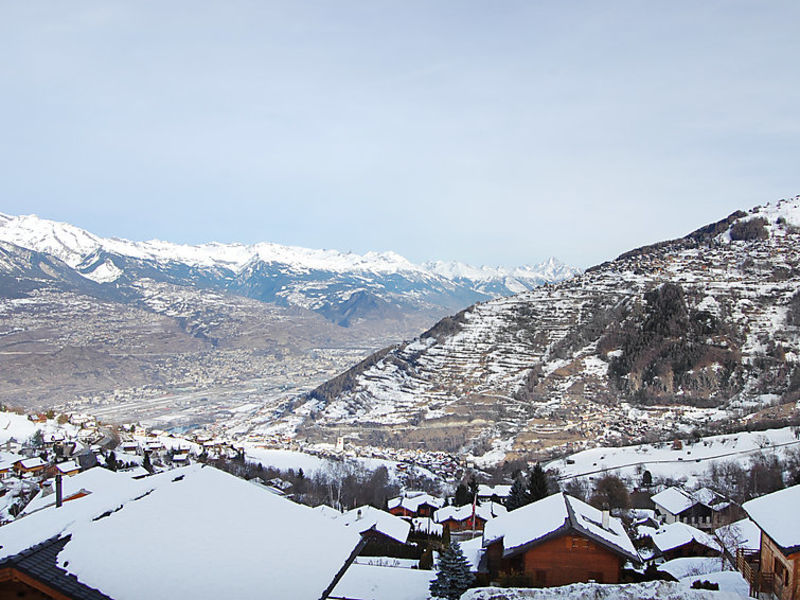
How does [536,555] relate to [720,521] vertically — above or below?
above

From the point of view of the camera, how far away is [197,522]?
10492mm

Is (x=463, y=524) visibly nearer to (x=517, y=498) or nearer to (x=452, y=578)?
(x=517, y=498)

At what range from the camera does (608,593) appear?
13336 mm

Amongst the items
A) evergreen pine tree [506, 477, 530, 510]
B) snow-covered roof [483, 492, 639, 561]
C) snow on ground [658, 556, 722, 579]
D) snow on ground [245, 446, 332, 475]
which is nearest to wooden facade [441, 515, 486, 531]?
evergreen pine tree [506, 477, 530, 510]

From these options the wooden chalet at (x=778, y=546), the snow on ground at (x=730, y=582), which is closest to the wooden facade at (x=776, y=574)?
the wooden chalet at (x=778, y=546)

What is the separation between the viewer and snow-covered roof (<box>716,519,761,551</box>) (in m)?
20.4

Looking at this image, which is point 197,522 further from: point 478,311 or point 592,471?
point 478,311

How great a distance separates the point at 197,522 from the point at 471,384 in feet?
321

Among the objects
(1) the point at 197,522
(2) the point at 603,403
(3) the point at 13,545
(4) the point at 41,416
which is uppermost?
(1) the point at 197,522

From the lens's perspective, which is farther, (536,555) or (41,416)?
(41,416)

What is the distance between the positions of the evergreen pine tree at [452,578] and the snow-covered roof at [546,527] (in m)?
1.52

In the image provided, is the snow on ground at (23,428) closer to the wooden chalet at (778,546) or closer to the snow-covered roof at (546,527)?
the snow-covered roof at (546,527)

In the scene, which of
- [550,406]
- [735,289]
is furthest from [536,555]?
[735,289]

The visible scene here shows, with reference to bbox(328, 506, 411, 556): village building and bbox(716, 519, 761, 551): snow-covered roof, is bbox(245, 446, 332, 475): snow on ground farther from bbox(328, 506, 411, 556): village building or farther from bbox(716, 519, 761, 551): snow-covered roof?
bbox(716, 519, 761, 551): snow-covered roof
